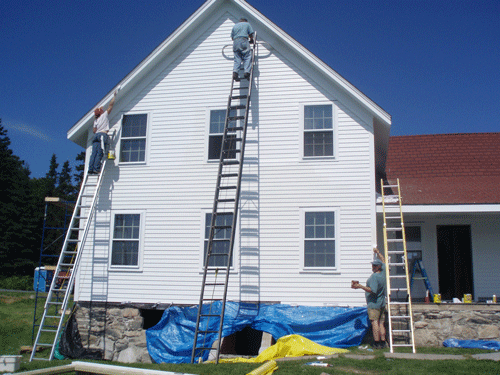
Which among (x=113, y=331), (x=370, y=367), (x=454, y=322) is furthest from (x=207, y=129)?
(x=454, y=322)

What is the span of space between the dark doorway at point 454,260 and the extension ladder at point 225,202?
232 inches

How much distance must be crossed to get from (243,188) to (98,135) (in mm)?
4025

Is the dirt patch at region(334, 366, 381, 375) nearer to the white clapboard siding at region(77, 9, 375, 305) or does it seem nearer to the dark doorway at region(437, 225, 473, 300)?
the white clapboard siding at region(77, 9, 375, 305)

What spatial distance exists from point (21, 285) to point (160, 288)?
875 inches

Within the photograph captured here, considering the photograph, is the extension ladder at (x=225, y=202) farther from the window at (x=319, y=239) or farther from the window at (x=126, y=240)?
the window at (x=126, y=240)

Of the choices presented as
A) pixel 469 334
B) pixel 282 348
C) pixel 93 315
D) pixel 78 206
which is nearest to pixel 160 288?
pixel 93 315

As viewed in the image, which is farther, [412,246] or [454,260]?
[412,246]

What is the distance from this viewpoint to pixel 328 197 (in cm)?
1102

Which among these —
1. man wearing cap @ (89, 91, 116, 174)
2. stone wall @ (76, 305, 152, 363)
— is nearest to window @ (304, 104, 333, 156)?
man wearing cap @ (89, 91, 116, 174)

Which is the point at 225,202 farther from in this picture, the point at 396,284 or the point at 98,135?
the point at 396,284

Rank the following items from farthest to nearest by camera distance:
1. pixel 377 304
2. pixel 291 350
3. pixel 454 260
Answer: pixel 454 260 → pixel 377 304 → pixel 291 350

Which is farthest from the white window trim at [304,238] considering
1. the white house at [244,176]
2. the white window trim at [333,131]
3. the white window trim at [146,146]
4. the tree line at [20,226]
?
the tree line at [20,226]

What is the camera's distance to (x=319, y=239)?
35.6 ft

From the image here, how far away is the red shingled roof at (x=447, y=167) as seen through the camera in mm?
11578
